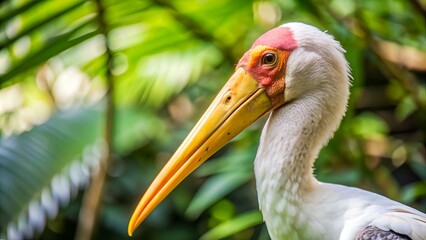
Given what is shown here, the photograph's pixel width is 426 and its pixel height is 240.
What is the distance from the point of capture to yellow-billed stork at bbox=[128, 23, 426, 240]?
2107 mm

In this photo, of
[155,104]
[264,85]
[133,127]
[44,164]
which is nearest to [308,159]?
[264,85]

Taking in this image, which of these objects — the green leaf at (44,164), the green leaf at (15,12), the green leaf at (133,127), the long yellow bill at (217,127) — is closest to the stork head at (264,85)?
the long yellow bill at (217,127)

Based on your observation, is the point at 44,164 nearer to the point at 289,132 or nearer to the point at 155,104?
the point at 289,132

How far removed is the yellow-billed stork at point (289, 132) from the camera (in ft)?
6.91

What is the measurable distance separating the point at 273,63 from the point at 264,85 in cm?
6

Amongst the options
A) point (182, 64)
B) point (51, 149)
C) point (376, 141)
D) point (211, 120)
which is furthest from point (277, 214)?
point (376, 141)

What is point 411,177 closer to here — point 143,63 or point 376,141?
point 376,141

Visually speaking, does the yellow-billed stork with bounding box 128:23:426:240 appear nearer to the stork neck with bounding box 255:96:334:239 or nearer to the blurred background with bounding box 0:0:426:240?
the stork neck with bounding box 255:96:334:239

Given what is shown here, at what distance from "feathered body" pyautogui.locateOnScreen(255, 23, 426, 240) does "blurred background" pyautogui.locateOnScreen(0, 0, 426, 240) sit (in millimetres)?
545

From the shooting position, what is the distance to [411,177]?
4.31 m

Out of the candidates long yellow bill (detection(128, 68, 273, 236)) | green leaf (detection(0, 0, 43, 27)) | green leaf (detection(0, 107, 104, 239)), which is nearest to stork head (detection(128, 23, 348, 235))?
long yellow bill (detection(128, 68, 273, 236))

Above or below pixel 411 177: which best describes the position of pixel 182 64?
above

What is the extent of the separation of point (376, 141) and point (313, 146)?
6.63ft

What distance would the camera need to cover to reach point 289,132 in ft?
7.05
